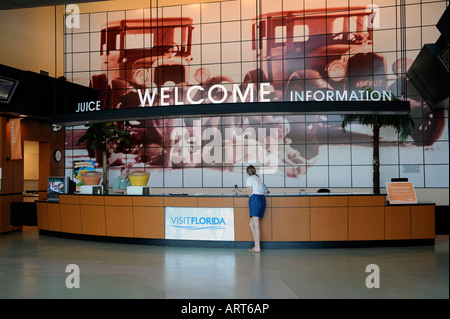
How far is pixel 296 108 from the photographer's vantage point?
7957 millimetres

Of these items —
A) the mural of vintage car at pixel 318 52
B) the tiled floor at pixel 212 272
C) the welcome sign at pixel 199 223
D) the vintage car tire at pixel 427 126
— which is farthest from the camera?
the mural of vintage car at pixel 318 52

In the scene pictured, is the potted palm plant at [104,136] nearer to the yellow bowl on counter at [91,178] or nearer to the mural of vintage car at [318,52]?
the yellow bowl on counter at [91,178]

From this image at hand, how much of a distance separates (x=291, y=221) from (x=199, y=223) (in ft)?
6.12

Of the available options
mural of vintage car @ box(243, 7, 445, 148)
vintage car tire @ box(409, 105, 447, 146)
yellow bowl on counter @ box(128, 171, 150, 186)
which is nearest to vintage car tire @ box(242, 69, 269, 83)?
mural of vintage car @ box(243, 7, 445, 148)

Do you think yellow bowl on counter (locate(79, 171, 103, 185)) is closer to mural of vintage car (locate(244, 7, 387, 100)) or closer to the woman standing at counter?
the woman standing at counter

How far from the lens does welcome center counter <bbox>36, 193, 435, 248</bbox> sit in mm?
7926

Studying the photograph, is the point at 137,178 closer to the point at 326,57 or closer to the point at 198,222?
the point at 198,222

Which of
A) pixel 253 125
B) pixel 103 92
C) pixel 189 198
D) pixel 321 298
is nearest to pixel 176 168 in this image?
pixel 253 125

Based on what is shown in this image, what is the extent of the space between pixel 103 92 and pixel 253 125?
5.20m

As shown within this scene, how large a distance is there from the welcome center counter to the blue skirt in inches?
13.7

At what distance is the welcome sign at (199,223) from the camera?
8.02 meters

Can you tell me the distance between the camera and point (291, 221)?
7.95 m

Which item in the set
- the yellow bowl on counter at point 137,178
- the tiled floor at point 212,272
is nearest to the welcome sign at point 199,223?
the tiled floor at point 212,272

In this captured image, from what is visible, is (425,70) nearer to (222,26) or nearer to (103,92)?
(222,26)
